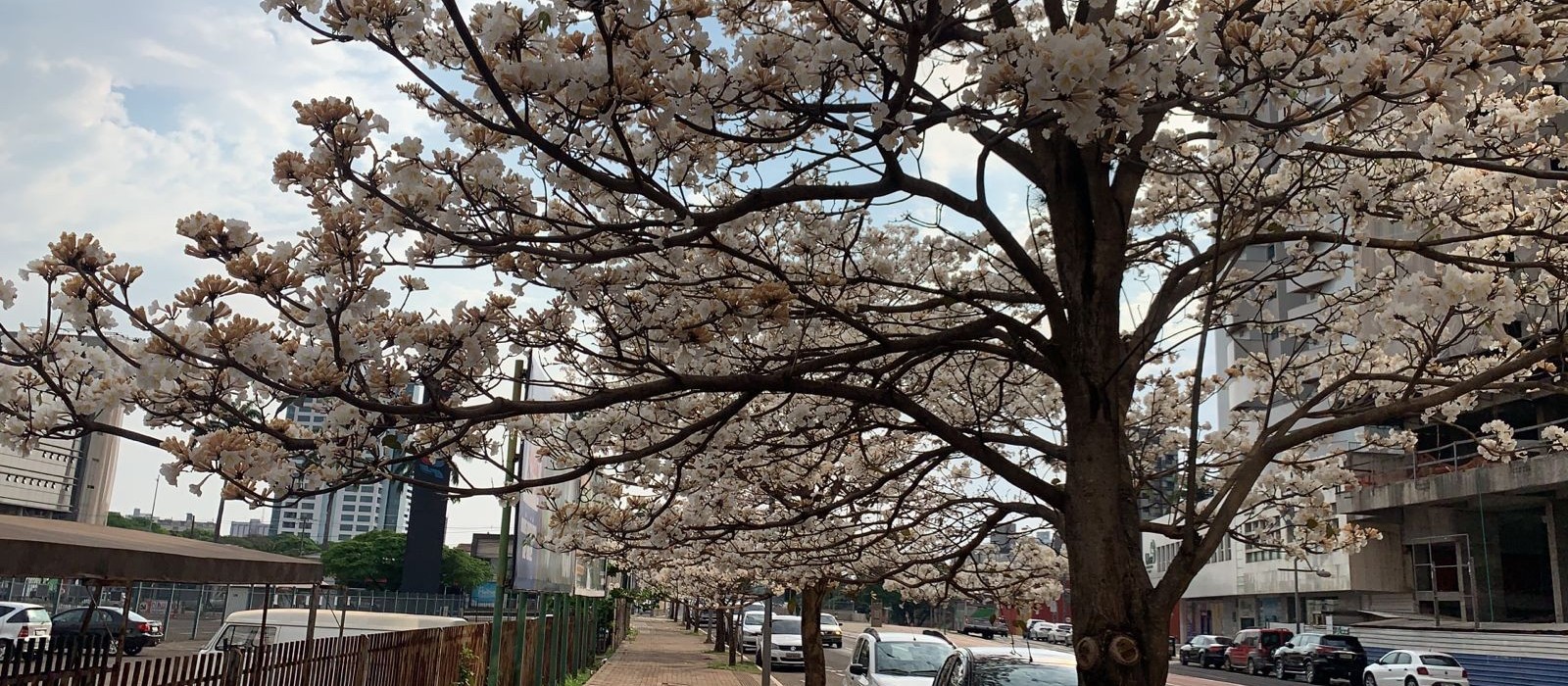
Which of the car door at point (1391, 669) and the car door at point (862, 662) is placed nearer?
the car door at point (862, 662)

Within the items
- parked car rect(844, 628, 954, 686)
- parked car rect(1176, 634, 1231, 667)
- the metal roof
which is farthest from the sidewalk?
parked car rect(1176, 634, 1231, 667)

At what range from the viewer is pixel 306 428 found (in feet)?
16.8

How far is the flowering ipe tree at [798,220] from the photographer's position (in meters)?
3.47

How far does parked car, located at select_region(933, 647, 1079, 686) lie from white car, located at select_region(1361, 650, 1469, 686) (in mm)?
20420

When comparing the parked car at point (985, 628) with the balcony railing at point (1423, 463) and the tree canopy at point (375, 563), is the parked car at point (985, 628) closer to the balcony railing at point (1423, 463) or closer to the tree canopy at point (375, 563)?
the balcony railing at point (1423, 463)

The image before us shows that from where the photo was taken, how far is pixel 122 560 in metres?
5.14

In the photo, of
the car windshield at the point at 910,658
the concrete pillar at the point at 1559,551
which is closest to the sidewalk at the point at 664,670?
the car windshield at the point at 910,658

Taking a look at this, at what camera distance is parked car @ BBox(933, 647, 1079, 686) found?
945 centimetres

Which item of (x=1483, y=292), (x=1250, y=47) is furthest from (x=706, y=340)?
(x=1483, y=292)

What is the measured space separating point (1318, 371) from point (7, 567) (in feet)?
27.3

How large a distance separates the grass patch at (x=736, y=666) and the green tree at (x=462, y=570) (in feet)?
156

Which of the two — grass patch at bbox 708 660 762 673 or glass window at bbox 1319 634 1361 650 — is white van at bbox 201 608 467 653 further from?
glass window at bbox 1319 634 1361 650

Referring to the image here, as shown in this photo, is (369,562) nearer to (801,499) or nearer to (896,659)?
(896,659)

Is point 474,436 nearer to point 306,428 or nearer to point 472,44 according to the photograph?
point 306,428
